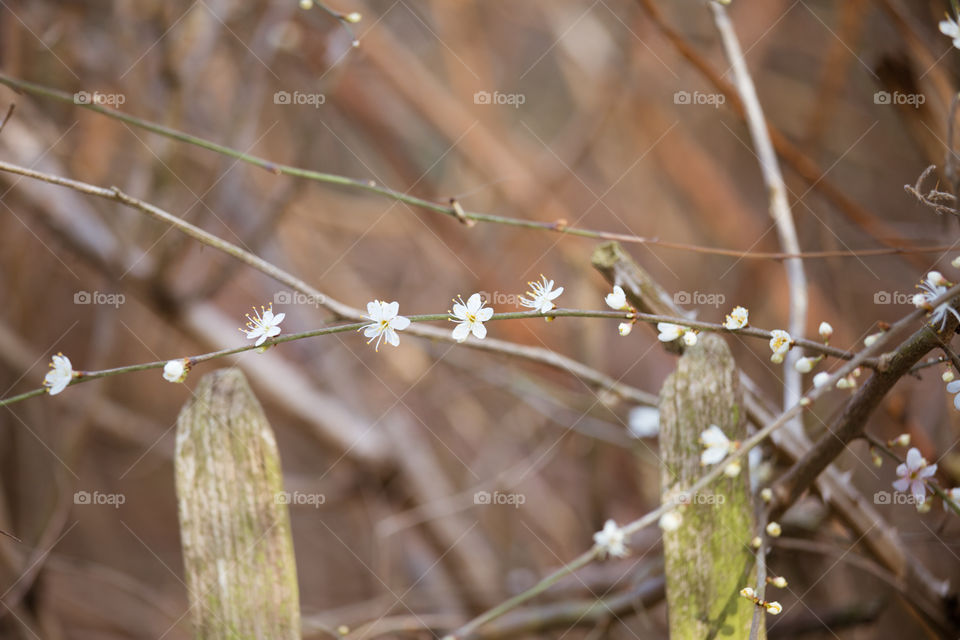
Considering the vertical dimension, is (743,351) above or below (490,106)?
below

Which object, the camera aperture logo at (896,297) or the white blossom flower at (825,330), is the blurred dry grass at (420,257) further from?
the white blossom flower at (825,330)

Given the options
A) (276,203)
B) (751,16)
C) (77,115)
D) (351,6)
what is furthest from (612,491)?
(77,115)

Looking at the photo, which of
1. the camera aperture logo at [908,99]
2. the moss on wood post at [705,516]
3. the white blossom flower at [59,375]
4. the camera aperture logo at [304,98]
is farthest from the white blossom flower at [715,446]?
the camera aperture logo at [304,98]

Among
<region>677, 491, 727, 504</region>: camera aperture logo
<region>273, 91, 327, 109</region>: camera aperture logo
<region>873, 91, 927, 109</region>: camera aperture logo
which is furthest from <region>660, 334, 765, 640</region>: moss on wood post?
<region>273, 91, 327, 109</region>: camera aperture logo

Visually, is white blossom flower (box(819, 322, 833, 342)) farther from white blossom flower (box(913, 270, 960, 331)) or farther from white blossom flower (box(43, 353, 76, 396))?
white blossom flower (box(43, 353, 76, 396))

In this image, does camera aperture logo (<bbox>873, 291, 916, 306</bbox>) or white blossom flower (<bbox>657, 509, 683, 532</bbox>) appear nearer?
white blossom flower (<bbox>657, 509, 683, 532</bbox>)

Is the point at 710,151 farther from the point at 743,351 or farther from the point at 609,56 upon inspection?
the point at 743,351
